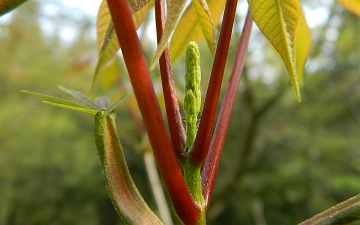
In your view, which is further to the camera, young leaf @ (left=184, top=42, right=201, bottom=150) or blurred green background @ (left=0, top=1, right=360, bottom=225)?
blurred green background @ (left=0, top=1, right=360, bottom=225)

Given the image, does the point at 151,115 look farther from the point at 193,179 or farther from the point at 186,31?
the point at 186,31

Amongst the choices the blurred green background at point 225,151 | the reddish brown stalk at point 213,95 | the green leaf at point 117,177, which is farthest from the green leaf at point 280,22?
the blurred green background at point 225,151

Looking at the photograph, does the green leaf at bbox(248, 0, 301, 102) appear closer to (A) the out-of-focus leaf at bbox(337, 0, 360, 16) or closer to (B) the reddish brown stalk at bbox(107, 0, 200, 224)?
(B) the reddish brown stalk at bbox(107, 0, 200, 224)

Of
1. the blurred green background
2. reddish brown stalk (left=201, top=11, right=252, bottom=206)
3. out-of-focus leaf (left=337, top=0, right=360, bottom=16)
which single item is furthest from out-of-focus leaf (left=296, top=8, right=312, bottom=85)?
the blurred green background

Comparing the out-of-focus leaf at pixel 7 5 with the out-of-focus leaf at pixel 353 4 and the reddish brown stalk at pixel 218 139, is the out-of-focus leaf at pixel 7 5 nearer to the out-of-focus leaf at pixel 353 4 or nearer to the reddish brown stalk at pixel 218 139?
the reddish brown stalk at pixel 218 139

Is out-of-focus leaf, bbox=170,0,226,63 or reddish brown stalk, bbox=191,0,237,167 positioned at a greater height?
out-of-focus leaf, bbox=170,0,226,63

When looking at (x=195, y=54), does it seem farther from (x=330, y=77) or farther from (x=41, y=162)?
(x=41, y=162)
